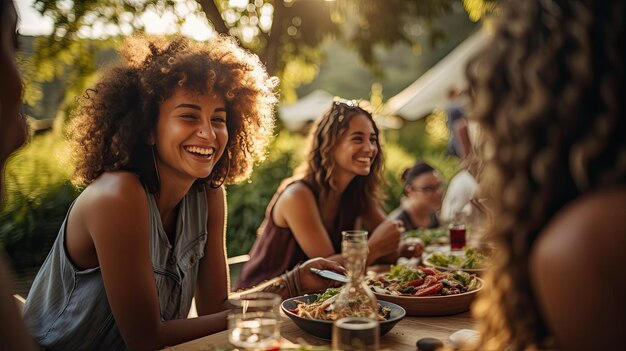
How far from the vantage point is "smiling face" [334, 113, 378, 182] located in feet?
12.7

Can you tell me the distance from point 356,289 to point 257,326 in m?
0.41

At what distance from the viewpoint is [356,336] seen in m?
1.52

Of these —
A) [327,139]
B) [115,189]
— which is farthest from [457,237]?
[115,189]

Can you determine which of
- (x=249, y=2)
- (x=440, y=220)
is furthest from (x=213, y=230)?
(x=440, y=220)

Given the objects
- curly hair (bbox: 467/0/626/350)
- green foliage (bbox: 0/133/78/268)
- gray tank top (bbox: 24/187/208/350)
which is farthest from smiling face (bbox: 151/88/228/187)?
green foliage (bbox: 0/133/78/268)

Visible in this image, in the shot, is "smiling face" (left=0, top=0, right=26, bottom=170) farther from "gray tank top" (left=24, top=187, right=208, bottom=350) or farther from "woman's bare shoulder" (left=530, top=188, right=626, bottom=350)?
"woman's bare shoulder" (left=530, top=188, right=626, bottom=350)

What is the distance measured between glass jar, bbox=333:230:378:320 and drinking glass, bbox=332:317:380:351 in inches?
10.3

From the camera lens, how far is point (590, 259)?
3.17 feet

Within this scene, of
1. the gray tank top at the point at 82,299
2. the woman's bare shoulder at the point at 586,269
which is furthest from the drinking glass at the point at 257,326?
the gray tank top at the point at 82,299

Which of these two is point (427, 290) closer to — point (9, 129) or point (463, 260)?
point (463, 260)

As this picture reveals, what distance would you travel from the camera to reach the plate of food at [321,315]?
2004 millimetres

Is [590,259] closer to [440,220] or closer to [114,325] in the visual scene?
[114,325]

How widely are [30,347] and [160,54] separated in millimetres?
1817

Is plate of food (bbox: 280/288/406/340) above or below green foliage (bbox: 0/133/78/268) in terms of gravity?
below
